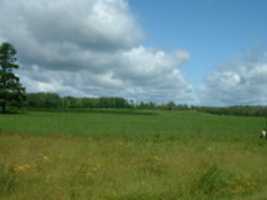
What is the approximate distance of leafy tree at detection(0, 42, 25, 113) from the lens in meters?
52.8

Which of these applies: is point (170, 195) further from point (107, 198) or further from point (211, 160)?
point (211, 160)

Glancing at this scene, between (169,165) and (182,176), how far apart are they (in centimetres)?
141

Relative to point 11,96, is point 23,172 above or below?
below

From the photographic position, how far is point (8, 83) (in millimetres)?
53344

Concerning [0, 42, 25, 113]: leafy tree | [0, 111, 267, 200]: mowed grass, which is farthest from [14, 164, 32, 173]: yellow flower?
[0, 42, 25, 113]: leafy tree

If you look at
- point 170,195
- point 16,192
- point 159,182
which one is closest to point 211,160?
point 159,182

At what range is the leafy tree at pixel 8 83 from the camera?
52750 millimetres

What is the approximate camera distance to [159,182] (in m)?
8.83

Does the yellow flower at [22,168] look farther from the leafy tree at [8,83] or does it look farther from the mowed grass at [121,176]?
the leafy tree at [8,83]

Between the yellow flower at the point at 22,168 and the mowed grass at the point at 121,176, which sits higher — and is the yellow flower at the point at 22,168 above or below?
above

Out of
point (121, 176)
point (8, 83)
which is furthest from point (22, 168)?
point (8, 83)

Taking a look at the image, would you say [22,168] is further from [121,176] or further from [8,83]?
[8,83]

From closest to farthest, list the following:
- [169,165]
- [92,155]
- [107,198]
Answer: [107,198]
[169,165]
[92,155]

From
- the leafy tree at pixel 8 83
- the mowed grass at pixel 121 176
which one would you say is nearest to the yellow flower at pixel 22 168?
the mowed grass at pixel 121 176
